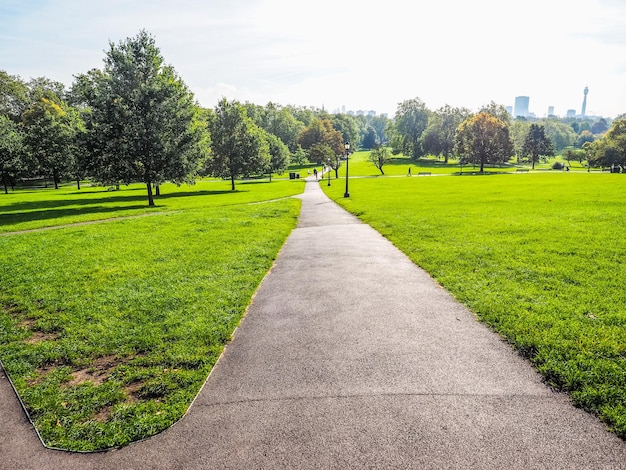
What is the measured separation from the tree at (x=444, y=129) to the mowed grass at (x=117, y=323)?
302ft

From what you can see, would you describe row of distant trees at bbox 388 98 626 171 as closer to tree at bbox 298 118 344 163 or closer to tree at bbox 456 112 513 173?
tree at bbox 456 112 513 173

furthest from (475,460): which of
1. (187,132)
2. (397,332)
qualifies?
(187,132)

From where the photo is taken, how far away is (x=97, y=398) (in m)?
4.55

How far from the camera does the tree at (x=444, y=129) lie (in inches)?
3716

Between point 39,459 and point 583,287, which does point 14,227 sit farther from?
point 583,287

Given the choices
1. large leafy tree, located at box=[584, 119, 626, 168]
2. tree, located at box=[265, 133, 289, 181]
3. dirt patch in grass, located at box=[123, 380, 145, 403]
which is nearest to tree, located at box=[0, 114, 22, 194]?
tree, located at box=[265, 133, 289, 181]

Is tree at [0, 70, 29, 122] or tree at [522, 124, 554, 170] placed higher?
tree at [0, 70, 29, 122]

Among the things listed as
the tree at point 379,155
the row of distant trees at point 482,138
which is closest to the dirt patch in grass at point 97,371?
the tree at point 379,155

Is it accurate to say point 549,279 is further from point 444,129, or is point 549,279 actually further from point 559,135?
point 559,135

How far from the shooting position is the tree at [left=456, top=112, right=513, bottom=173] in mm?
69188

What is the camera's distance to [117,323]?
6684 millimetres

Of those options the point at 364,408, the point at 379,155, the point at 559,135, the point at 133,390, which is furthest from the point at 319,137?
the point at 559,135

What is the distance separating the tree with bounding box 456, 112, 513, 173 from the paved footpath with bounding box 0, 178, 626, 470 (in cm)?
7016

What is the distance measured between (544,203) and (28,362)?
24522mm
